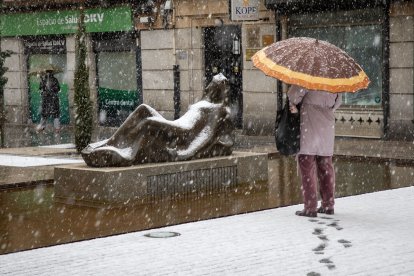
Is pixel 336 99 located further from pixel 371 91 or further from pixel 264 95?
pixel 264 95

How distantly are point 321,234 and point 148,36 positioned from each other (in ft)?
59.1

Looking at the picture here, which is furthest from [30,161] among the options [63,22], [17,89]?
[17,89]

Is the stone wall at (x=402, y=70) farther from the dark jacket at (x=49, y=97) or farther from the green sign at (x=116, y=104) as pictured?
the dark jacket at (x=49, y=97)

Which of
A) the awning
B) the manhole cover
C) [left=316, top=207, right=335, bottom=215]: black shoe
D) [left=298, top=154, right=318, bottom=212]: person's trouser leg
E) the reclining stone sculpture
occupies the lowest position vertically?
the manhole cover

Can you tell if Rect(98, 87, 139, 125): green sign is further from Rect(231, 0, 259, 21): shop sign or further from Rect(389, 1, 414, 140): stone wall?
Rect(389, 1, 414, 140): stone wall

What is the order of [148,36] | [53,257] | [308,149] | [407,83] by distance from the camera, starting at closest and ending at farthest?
[53,257] < [308,149] < [407,83] < [148,36]

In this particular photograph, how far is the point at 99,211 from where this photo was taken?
10422 mm

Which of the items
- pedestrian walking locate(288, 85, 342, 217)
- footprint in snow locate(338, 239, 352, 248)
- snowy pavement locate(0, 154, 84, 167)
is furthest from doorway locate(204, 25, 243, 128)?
footprint in snow locate(338, 239, 352, 248)

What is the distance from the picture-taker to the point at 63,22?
93.4ft

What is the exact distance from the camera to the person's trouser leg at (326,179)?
31.6ft

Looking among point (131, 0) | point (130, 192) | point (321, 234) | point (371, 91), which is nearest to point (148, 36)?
point (131, 0)

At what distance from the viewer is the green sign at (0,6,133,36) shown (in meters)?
26.8

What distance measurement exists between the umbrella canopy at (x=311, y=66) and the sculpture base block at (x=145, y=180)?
7.91 feet

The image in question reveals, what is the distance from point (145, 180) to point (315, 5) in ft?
37.5
